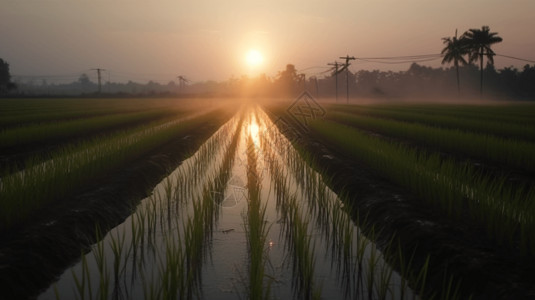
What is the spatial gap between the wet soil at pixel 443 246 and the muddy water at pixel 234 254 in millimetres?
322

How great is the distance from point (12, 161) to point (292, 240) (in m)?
6.85

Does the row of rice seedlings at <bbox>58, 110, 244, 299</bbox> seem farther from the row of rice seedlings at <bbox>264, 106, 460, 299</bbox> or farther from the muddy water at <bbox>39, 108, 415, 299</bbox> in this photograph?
the row of rice seedlings at <bbox>264, 106, 460, 299</bbox>

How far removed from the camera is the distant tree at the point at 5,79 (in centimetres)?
6612

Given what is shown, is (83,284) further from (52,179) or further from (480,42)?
(480,42)

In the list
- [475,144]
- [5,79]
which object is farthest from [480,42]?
[5,79]

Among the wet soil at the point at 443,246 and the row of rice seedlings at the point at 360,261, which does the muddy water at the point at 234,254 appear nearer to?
the row of rice seedlings at the point at 360,261

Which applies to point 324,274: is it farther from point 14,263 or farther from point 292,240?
point 14,263

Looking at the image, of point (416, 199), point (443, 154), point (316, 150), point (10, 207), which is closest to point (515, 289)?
point (416, 199)

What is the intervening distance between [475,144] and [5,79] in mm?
74455

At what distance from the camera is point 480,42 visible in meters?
44.6

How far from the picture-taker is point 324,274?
343 cm

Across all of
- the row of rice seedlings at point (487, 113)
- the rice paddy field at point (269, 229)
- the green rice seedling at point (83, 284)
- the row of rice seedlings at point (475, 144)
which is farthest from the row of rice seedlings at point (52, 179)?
the row of rice seedlings at point (487, 113)

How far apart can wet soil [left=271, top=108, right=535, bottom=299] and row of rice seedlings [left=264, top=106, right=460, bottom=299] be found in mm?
97

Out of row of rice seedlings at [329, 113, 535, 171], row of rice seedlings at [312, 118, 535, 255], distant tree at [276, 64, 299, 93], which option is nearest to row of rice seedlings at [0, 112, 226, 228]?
Answer: row of rice seedlings at [312, 118, 535, 255]
